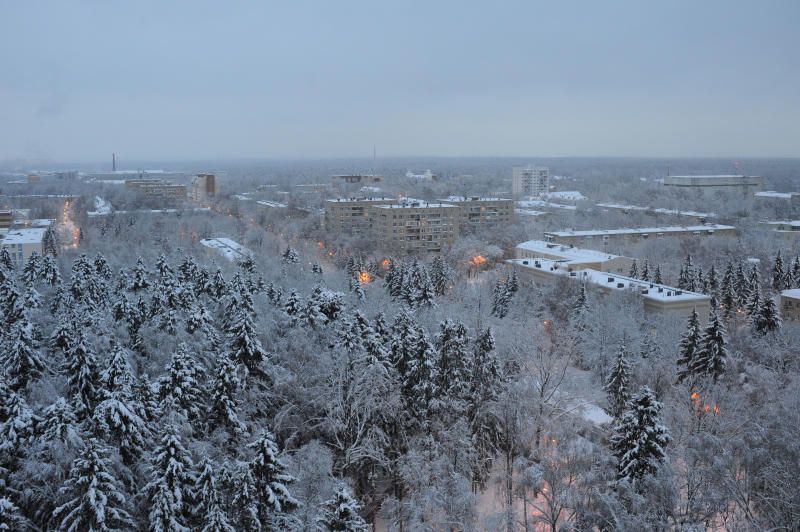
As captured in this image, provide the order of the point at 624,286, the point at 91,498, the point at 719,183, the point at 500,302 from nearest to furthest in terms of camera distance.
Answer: the point at 91,498 < the point at 500,302 < the point at 624,286 < the point at 719,183

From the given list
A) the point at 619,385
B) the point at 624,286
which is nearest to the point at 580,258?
the point at 624,286

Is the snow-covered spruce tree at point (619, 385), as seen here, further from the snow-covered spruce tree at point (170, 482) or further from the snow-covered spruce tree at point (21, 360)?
the snow-covered spruce tree at point (21, 360)

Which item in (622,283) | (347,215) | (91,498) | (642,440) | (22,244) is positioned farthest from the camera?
(347,215)

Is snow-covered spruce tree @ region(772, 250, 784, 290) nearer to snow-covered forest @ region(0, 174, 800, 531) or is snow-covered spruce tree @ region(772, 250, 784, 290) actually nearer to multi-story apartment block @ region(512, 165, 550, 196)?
snow-covered forest @ region(0, 174, 800, 531)

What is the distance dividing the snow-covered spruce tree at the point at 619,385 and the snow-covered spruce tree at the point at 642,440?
22.6 feet

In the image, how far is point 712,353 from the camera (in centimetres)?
2608

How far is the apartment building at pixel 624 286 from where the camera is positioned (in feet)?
126

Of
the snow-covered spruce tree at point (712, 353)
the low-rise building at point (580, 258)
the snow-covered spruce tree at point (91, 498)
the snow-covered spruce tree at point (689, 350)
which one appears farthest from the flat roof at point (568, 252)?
the snow-covered spruce tree at point (91, 498)

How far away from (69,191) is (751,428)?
121797 mm

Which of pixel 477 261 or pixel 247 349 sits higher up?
pixel 247 349

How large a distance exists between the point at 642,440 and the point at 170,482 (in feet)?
37.7

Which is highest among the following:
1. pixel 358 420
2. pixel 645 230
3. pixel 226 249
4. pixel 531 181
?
pixel 531 181

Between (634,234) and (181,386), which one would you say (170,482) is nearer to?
(181,386)

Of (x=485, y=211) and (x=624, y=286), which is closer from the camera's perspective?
(x=624, y=286)
